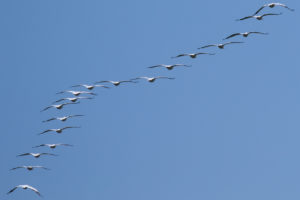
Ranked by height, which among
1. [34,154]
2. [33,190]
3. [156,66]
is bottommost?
[33,190]

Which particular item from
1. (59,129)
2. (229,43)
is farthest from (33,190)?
(229,43)

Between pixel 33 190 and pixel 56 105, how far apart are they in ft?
63.4

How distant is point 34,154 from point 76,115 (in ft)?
24.9

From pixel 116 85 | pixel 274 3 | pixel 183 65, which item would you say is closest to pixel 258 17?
pixel 274 3

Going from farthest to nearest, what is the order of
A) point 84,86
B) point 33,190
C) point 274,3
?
point 84,86, point 274,3, point 33,190

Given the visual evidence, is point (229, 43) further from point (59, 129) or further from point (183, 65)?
point (59, 129)

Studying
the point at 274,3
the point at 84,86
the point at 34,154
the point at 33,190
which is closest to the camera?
the point at 33,190

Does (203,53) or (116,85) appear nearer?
(203,53)

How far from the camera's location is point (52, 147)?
8700 cm

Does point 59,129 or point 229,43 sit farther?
point 59,129

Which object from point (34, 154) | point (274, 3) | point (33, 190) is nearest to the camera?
point (33, 190)

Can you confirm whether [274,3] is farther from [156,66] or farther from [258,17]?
[156,66]

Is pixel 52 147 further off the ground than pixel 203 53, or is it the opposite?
pixel 203 53

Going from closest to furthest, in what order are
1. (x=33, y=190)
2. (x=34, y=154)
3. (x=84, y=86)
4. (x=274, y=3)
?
(x=33, y=190), (x=274, y=3), (x=34, y=154), (x=84, y=86)
